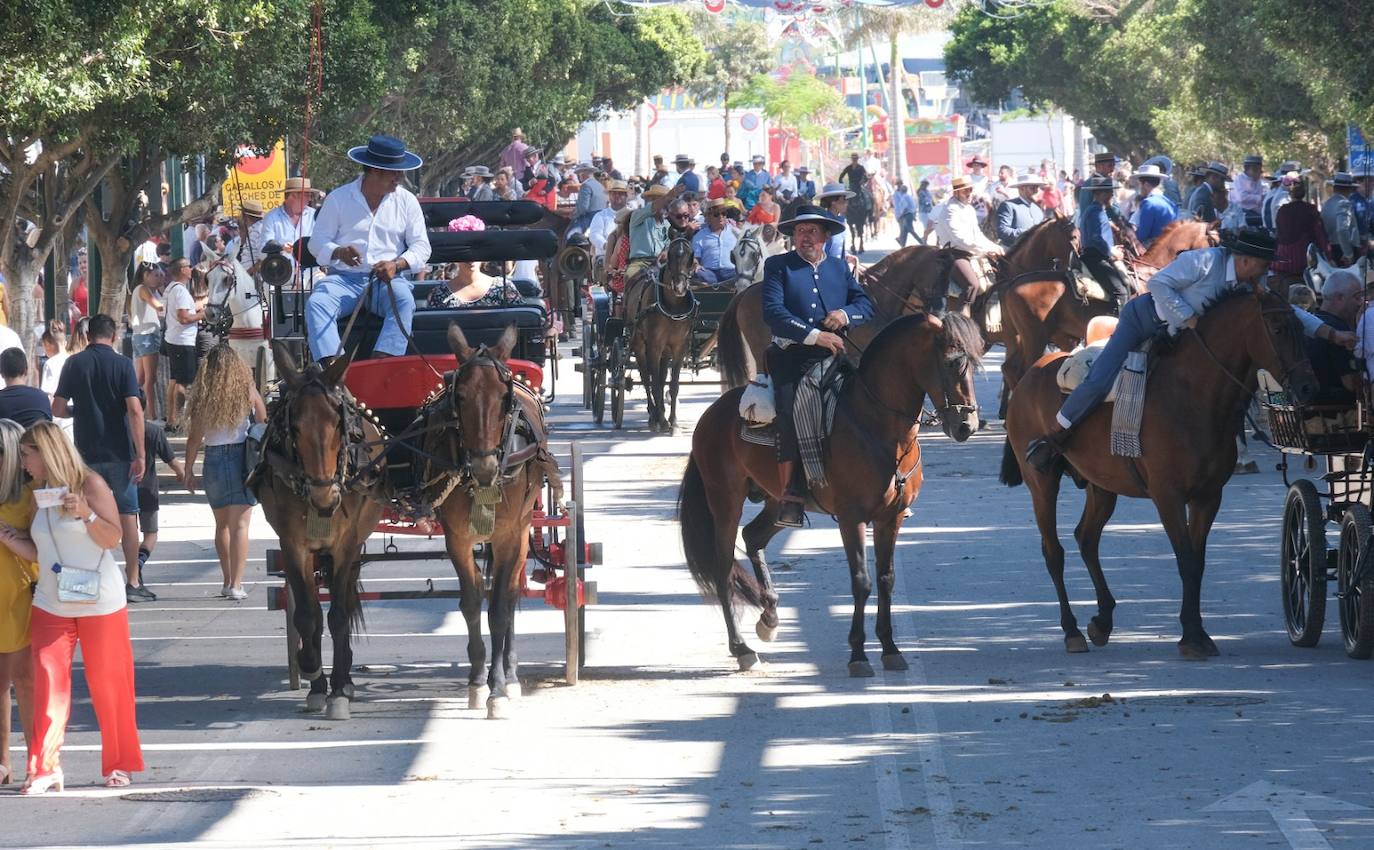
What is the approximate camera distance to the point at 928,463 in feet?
74.2

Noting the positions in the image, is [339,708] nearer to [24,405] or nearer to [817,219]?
[24,405]

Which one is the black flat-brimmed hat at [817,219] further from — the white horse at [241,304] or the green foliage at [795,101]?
the green foliage at [795,101]

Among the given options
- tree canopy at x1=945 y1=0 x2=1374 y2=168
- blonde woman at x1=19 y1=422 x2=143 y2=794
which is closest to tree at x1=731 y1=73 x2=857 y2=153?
tree canopy at x1=945 y1=0 x2=1374 y2=168

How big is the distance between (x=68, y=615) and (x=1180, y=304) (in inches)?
259

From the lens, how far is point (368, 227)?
1255 centimetres

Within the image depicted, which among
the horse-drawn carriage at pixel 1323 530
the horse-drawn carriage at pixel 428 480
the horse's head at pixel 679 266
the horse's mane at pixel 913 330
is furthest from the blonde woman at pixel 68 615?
the horse's head at pixel 679 266

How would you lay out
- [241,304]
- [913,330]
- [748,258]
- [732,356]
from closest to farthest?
[913,330] → [732,356] → [241,304] → [748,258]

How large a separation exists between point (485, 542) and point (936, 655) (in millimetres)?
2855

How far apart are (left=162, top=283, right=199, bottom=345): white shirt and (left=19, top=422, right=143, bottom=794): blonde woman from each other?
13.8 metres

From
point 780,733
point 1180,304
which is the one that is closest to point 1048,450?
point 1180,304

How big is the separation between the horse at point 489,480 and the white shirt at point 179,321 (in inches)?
485

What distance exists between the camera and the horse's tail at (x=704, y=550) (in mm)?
12883

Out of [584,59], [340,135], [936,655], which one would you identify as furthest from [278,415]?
[584,59]

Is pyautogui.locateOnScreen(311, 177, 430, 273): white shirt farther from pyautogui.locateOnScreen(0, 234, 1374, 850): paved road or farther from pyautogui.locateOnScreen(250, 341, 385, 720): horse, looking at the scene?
pyautogui.locateOnScreen(0, 234, 1374, 850): paved road
